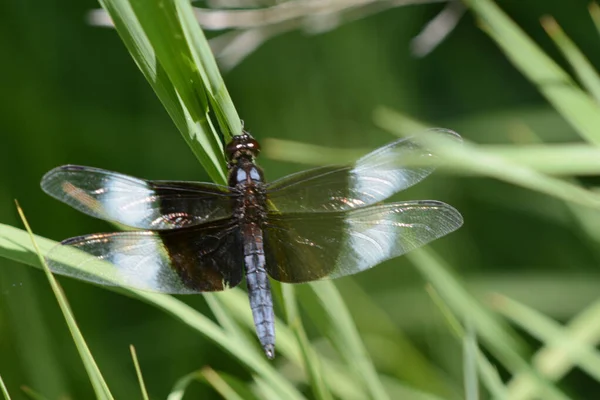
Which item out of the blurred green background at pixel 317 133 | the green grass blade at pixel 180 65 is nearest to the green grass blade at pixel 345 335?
the green grass blade at pixel 180 65

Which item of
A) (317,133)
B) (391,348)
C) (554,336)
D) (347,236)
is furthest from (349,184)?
(317,133)

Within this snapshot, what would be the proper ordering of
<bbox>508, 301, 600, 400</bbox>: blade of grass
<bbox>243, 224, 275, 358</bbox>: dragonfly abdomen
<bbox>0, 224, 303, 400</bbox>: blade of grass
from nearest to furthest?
<bbox>0, 224, 303, 400</bbox>: blade of grass
<bbox>243, 224, 275, 358</bbox>: dragonfly abdomen
<bbox>508, 301, 600, 400</bbox>: blade of grass

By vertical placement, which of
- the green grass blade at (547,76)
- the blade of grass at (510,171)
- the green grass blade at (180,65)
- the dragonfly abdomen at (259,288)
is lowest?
the dragonfly abdomen at (259,288)

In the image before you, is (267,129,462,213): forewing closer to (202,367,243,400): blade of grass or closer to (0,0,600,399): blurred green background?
(202,367,243,400): blade of grass

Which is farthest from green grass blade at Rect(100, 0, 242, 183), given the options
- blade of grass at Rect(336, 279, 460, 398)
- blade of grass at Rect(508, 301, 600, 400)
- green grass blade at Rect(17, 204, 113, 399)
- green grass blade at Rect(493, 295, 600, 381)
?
blade of grass at Rect(336, 279, 460, 398)

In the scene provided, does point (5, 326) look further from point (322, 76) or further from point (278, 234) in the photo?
point (322, 76)

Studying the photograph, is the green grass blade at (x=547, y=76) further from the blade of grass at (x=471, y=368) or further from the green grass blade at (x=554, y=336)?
the blade of grass at (x=471, y=368)

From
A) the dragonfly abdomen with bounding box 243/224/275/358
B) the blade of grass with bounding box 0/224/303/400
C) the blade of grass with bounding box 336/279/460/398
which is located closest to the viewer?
the blade of grass with bounding box 0/224/303/400
